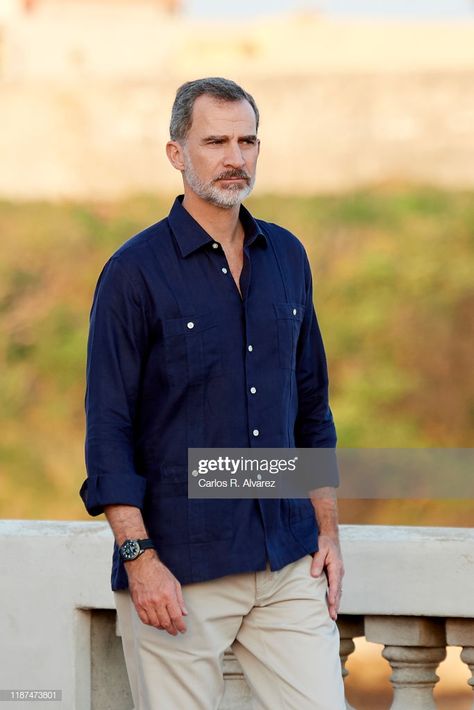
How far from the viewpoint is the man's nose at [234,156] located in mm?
2381

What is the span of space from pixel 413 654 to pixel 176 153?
116 cm

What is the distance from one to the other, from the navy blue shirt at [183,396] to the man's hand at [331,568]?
0.03 meters

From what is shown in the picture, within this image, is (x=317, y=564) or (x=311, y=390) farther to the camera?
(x=311, y=390)

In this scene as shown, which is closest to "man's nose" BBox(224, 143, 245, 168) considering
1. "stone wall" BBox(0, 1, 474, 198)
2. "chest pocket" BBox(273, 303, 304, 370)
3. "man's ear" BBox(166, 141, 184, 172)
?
"man's ear" BBox(166, 141, 184, 172)

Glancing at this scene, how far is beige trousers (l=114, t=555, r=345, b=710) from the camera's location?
2.27 metres

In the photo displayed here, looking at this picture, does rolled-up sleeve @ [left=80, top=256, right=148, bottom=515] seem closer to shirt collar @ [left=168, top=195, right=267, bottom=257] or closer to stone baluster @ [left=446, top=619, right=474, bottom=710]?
shirt collar @ [left=168, top=195, right=267, bottom=257]

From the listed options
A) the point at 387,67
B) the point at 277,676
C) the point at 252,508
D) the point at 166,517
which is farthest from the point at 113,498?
the point at 387,67

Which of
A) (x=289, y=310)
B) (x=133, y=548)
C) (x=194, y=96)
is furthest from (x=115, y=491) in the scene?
(x=194, y=96)

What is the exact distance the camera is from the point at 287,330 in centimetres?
241

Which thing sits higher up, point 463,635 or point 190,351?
point 190,351

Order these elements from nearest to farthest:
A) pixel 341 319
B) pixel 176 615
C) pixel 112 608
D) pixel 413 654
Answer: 1. pixel 176 615
2. pixel 413 654
3. pixel 112 608
4. pixel 341 319

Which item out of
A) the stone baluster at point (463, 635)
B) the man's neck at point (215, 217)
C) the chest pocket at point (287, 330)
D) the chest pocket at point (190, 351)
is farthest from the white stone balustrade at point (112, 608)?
the man's neck at point (215, 217)

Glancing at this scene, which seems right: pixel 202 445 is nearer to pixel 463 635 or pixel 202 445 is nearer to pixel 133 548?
pixel 133 548

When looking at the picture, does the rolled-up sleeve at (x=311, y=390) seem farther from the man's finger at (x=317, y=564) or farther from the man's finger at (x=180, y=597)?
the man's finger at (x=180, y=597)
